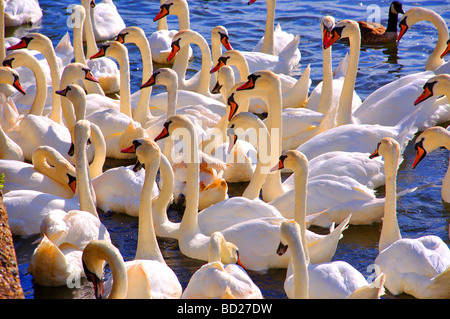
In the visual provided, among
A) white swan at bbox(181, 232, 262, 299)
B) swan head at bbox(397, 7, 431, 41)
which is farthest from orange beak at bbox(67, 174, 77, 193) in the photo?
swan head at bbox(397, 7, 431, 41)

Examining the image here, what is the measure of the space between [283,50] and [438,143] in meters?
4.01

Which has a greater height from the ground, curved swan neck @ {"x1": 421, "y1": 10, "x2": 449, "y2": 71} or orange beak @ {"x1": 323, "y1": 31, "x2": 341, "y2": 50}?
orange beak @ {"x1": 323, "y1": 31, "x2": 341, "y2": 50}

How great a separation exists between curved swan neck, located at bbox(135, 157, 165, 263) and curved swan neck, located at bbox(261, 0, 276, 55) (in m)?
5.44

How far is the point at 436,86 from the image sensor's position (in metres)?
8.24

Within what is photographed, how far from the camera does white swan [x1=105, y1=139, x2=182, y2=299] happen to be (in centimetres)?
527

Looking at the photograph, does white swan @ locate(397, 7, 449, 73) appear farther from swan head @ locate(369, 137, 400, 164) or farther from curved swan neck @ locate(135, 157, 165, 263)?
curved swan neck @ locate(135, 157, 165, 263)

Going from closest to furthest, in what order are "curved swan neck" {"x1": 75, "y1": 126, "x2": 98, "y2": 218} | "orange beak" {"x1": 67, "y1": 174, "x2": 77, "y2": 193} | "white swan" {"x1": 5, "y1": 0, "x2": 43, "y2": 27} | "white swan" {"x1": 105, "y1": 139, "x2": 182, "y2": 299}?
"white swan" {"x1": 105, "y1": 139, "x2": 182, "y2": 299} < "curved swan neck" {"x1": 75, "y1": 126, "x2": 98, "y2": 218} < "orange beak" {"x1": 67, "y1": 174, "x2": 77, "y2": 193} < "white swan" {"x1": 5, "y1": 0, "x2": 43, "y2": 27}

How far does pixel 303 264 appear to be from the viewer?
4922 millimetres

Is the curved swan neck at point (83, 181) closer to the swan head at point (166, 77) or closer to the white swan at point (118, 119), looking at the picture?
the white swan at point (118, 119)

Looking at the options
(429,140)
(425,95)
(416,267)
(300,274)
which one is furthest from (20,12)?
(300,274)

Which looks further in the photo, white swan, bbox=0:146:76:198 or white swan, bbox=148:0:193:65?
white swan, bbox=148:0:193:65

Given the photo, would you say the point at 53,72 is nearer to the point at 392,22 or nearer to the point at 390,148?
the point at 390,148

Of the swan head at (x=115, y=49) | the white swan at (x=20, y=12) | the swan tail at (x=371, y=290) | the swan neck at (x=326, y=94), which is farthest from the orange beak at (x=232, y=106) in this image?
the white swan at (x=20, y=12)
